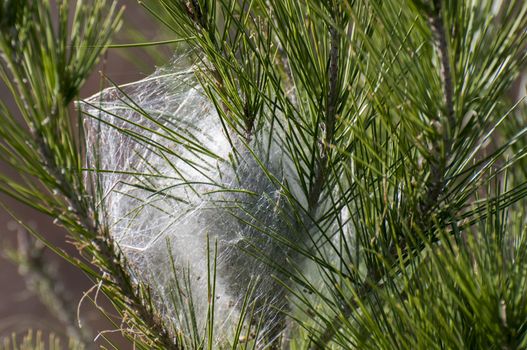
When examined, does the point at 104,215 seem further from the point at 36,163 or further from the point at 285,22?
the point at 285,22

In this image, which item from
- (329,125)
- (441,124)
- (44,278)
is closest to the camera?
(441,124)

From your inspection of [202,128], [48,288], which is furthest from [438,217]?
[48,288]

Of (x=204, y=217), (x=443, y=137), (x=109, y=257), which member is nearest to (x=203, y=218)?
(x=204, y=217)

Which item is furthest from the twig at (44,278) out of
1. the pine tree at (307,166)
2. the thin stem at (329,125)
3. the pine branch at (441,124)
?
the pine branch at (441,124)

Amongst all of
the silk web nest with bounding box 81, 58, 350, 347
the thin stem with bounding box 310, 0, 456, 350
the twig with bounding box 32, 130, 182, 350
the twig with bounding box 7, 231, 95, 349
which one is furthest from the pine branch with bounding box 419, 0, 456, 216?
the twig with bounding box 7, 231, 95, 349

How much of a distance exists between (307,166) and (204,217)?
0.36ft

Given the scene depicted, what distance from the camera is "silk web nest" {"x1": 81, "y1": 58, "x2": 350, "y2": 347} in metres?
0.58

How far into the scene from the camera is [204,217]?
0.61 metres

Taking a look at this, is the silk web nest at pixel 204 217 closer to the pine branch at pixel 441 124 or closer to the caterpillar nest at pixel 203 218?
the caterpillar nest at pixel 203 218

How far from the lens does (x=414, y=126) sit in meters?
0.46

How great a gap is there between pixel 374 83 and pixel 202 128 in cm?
19

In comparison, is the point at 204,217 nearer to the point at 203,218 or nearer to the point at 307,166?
the point at 203,218

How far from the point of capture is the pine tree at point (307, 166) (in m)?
0.43

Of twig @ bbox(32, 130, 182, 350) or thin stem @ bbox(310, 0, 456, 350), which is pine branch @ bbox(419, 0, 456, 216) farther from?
twig @ bbox(32, 130, 182, 350)
